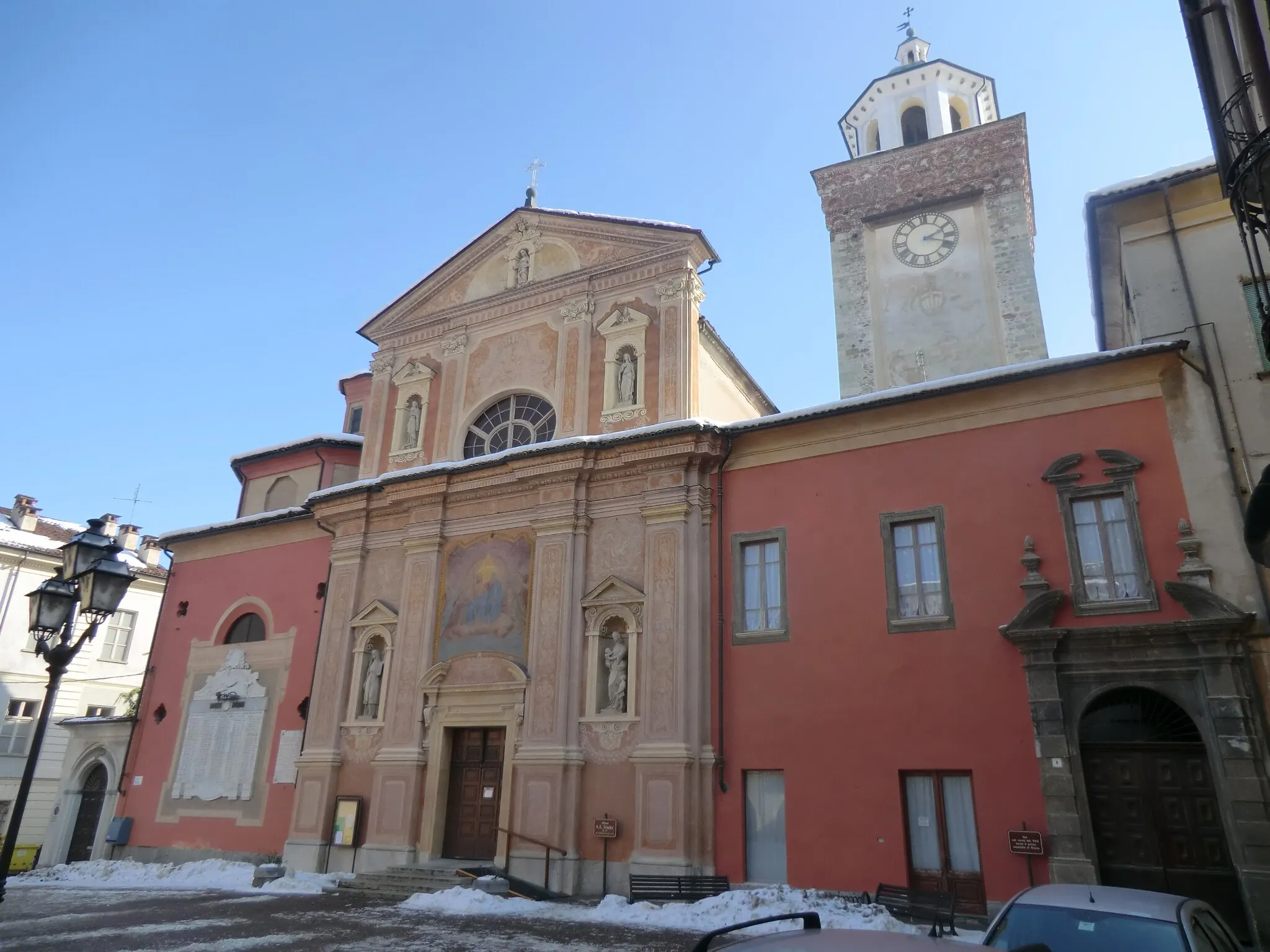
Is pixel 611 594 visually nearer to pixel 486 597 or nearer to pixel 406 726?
pixel 486 597

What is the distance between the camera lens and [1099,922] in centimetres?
573

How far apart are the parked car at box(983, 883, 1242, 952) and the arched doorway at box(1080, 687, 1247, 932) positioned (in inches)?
236

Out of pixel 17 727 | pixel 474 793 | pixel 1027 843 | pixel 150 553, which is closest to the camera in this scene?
pixel 1027 843

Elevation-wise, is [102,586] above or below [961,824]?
above

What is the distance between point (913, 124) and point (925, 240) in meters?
4.97

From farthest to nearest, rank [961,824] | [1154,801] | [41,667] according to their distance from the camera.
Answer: [41,667] → [961,824] → [1154,801]

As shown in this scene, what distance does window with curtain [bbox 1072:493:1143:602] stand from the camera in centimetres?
1305

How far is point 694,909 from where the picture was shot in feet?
42.3

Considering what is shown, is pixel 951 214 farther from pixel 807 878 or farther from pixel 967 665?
pixel 807 878

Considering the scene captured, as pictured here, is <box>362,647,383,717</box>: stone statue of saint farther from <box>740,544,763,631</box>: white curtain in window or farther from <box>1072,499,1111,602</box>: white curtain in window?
<box>1072,499,1111,602</box>: white curtain in window

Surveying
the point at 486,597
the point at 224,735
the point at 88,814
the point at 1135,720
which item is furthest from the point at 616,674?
the point at 88,814

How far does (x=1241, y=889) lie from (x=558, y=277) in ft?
54.5

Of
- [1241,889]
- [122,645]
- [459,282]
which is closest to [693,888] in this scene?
[1241,889]

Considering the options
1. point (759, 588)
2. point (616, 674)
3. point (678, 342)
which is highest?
point (678, 342)
